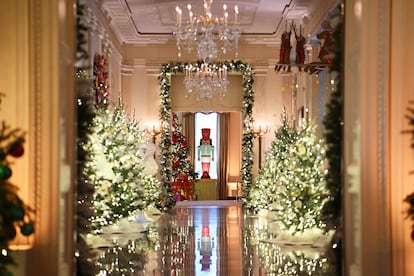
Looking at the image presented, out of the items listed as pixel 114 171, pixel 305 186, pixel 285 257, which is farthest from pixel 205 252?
pixel 114 171

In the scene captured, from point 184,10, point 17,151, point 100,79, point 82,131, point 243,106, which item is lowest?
point 17,151

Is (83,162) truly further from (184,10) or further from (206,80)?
(206,80)

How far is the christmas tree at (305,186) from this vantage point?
11.3 metres

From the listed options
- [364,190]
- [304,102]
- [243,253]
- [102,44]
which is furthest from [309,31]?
[364,190]

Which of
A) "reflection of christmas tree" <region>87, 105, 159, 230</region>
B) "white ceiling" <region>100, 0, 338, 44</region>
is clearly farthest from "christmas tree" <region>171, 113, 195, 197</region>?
"reflection of christmas tree" <region>87, 105, 159, 230</region>

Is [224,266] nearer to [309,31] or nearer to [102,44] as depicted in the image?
[309,31]

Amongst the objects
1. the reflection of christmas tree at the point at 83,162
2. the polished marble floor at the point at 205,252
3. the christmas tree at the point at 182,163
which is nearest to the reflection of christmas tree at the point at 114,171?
the polished marble floor at the point at 205,252

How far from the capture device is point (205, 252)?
11000mm

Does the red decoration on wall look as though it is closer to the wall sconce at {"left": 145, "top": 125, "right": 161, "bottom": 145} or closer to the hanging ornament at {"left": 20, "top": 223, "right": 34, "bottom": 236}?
the wall sconce at {"left": 145, "top": 125, "right": 161, "bottom": 145}

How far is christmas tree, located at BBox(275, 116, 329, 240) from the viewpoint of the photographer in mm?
11297

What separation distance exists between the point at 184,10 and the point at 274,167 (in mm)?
4399

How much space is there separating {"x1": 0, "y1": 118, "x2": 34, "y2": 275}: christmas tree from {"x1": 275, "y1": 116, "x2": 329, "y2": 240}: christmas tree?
239 inches

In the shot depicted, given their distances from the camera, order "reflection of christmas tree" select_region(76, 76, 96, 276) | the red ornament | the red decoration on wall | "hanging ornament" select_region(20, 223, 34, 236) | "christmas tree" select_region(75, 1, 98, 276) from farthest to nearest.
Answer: the red decoration on wall < "reflection of christmas tree" select_region(76, 76, 96, 276) < "christmas tree" select_region(75, 1, 98, 276) < the red ornament < "hanging ornament" select_region(20, 223, 34, 236)

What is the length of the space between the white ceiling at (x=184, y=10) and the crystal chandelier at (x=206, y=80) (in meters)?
1.17
